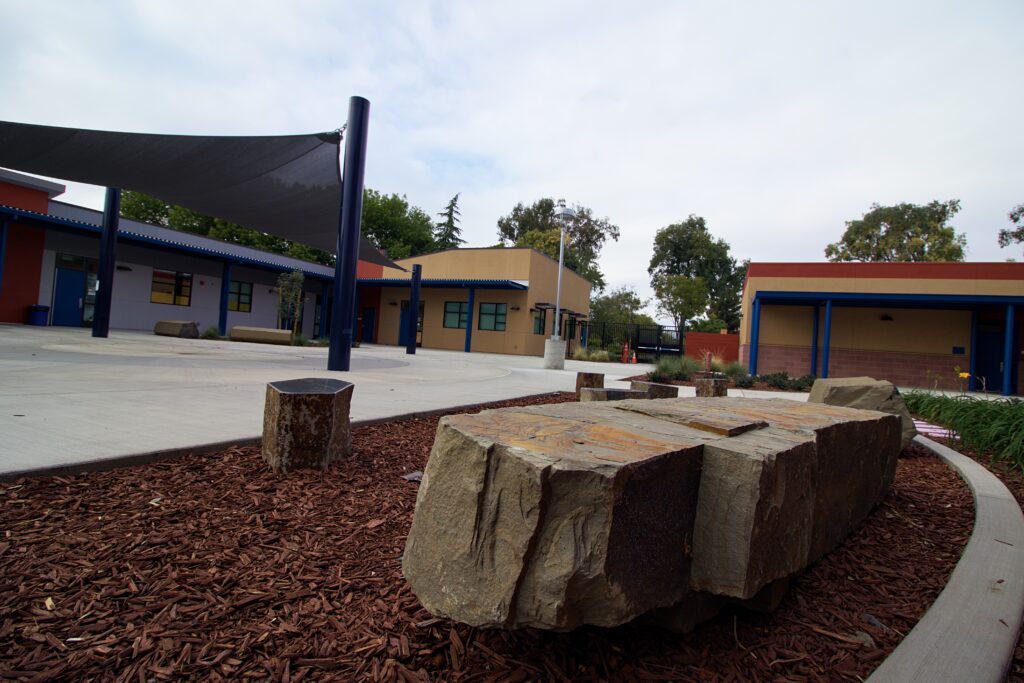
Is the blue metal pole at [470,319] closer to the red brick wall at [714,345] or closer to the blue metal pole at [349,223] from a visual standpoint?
the red brick wall at [714,345]

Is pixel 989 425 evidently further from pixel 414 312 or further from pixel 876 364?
pixel 414 312

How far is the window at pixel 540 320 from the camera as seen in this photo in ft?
93.4

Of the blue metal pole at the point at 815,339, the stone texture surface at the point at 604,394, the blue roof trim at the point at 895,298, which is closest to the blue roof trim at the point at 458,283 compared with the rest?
the blue roof trim at the point at 895,298

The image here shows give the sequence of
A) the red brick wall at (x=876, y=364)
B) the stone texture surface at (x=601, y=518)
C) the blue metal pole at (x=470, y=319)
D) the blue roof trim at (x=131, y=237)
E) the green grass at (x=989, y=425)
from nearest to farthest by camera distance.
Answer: the stone texture surface at (x=601, y=518), the green grass at (x=989, y=425), the blue roof trim at (x=131, y=237), the red brick wall at (x=876, y=364), the blue metal pole at (x=470, y=319)

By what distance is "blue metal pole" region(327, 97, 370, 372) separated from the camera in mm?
8898

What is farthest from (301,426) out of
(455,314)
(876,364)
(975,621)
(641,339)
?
(641,339)

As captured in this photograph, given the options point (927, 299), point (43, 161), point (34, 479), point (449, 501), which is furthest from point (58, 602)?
point (927, 299)

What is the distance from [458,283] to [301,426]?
25.0 metres

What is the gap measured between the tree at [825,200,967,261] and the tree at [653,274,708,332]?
989cm

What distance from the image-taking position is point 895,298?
16.9m

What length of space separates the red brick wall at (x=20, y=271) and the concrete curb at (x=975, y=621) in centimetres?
2509

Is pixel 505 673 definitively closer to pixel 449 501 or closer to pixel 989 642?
pixel 449 501

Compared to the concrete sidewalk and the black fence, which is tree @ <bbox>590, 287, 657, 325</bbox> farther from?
the concrete sidewalk

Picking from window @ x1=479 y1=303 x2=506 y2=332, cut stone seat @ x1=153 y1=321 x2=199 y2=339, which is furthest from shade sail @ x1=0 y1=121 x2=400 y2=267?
window @ x1=479 y1=303 x2=506 y2=332
